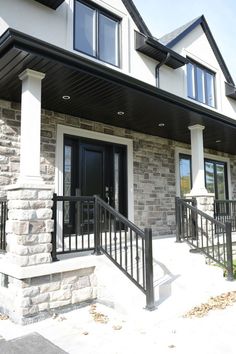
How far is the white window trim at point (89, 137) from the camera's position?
6.10 m

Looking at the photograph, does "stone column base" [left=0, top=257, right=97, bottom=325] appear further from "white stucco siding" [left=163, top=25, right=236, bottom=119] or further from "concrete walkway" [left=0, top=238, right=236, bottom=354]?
"white stucco siding" [left=163, top=25, right=236, bottom=119]

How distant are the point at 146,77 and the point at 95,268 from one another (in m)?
4.95

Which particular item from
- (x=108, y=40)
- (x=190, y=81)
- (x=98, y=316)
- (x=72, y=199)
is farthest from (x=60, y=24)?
(x=98, y=316)

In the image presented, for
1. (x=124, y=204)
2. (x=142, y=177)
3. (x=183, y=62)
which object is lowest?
(x=124, y=204)

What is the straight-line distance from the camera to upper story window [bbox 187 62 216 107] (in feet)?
29.5

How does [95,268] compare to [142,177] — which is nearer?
Result: [95,268]

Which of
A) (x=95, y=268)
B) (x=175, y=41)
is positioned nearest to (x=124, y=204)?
(x=95, y=268)

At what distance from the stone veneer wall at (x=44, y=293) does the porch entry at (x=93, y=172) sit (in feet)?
5.49

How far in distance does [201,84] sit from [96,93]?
17.1ft

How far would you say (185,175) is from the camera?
9.06 meters

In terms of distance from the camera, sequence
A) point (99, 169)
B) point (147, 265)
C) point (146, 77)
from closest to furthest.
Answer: point (147, 265)
point (99, 169)
point (146, 77)

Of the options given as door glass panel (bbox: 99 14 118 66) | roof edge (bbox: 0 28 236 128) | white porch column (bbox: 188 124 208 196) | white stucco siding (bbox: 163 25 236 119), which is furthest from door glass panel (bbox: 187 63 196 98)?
roof edge (bbox: 0 28 236 128)

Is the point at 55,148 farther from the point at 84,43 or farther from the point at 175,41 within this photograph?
the point at 175,41

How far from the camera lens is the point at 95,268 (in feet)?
15.0
